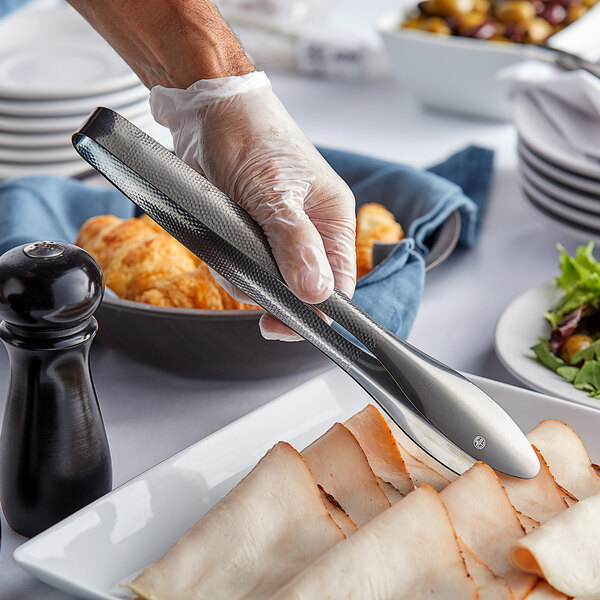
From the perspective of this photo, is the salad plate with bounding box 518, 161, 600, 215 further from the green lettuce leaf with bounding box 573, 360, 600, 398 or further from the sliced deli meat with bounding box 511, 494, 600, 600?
the sliced deli meat with bounding box 511, 494, 600, 600

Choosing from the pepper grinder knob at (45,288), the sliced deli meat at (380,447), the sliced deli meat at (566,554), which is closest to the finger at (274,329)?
the sliced deli meat at (380,447)

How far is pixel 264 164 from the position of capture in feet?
3.23

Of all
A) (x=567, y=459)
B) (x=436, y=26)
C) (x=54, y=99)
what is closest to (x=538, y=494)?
(x=567, y=459)

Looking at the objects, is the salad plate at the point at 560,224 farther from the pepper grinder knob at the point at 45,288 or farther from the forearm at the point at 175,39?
the pepper grinder knob at the point at 45,288

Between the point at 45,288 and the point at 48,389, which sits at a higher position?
the point at 45,288

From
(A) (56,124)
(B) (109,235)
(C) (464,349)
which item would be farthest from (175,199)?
(A) (56,124)

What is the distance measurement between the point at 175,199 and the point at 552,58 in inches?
53.9

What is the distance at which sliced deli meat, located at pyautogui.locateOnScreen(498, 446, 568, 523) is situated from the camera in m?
0.85

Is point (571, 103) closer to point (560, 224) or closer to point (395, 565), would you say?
point (560, 224)

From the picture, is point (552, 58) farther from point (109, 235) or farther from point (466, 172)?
point (109, 235)

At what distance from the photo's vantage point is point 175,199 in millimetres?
844

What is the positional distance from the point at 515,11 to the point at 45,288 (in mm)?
1851

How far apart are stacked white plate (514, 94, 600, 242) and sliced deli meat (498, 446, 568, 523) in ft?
2.62

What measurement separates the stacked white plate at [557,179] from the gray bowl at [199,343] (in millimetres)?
687
